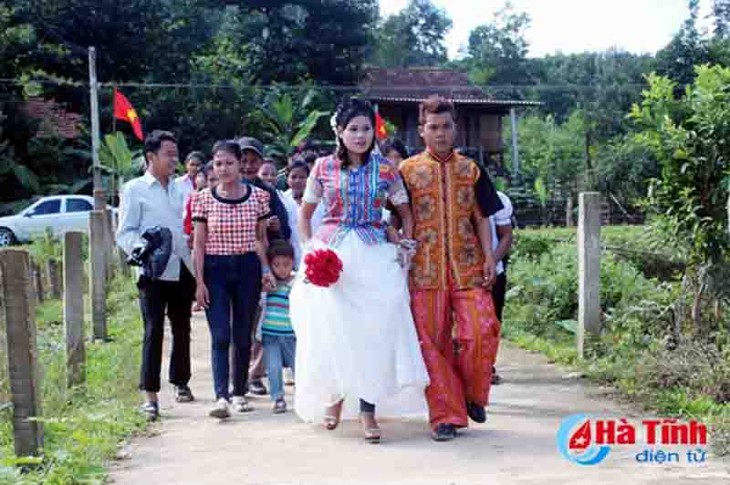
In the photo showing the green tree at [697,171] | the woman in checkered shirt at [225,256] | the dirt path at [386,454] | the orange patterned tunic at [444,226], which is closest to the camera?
the dirt path at [386,454]

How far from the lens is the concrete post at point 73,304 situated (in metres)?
8.39

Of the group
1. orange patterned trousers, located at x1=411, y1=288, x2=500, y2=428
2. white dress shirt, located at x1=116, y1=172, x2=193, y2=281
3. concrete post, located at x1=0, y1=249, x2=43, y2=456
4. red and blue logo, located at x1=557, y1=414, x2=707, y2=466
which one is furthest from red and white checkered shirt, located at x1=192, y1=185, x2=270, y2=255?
red and blue logo, located at x1=557, y1=414, x2=707, y2=466

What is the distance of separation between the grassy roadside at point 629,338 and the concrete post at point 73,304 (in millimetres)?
3858

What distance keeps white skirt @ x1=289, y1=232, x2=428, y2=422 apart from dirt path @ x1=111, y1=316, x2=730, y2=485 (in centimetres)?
23

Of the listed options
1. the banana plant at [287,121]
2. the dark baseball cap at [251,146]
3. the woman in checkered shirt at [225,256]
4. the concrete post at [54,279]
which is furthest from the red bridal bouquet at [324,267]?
the banana plant at [287,121]

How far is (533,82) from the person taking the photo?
202 ft

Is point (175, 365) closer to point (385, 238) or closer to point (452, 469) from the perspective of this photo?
point (385, 238)

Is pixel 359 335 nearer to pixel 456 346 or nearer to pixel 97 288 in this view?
pixel 456 346

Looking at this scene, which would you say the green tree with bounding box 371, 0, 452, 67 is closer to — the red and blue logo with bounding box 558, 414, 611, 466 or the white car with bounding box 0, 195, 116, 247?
the white car with bounding box 0, 195, 116, 247

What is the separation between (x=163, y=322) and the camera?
7.40m

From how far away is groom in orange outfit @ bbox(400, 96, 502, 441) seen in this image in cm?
629

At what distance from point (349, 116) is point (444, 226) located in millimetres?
837

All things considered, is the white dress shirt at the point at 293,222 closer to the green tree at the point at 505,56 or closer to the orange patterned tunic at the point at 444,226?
the orange patterned tunic at the point at 444,226

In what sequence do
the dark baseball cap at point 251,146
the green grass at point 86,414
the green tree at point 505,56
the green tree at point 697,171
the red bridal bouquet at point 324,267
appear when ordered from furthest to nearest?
the green tree at point 505,56
the green tree at point 697,171
the dark baseball cap at point 251,146
the red bridal bouquet at point 324,267
the green grass at point 86,414
